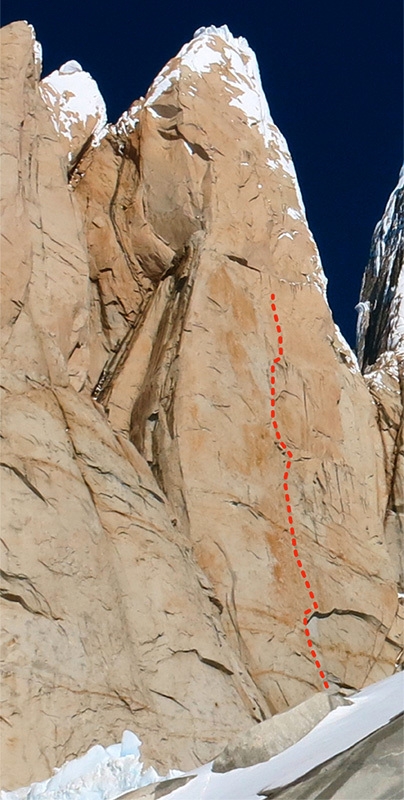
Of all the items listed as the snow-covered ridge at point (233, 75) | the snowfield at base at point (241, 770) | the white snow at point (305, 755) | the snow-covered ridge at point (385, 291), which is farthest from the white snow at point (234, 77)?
the white snow at point (305, 755)

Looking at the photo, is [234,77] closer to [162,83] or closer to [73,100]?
[162,83]

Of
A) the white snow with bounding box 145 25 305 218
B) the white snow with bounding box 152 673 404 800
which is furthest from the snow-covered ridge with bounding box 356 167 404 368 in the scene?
the white snow with bounding box 152 673 404 800

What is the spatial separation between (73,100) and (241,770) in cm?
1240

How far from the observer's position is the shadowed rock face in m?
14.9

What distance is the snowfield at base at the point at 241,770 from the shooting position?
1091 centimetres

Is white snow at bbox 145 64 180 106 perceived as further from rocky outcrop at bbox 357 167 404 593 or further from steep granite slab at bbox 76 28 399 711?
rocky outcrop at bbox 357 167 404 593

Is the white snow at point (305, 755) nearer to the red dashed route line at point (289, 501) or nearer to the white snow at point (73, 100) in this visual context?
the red dashed route line at point (289, 501)

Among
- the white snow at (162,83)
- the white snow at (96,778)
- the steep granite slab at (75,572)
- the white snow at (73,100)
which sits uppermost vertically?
the white snow at (162,83)

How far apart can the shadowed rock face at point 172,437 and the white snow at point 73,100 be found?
0.17 metres

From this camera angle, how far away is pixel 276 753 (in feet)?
37.7

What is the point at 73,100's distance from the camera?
21.1 metres

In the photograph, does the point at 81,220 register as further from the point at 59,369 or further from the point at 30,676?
the point at 30,676

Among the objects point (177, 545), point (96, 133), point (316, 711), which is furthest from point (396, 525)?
point (316, 711)

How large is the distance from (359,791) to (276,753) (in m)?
1.65
